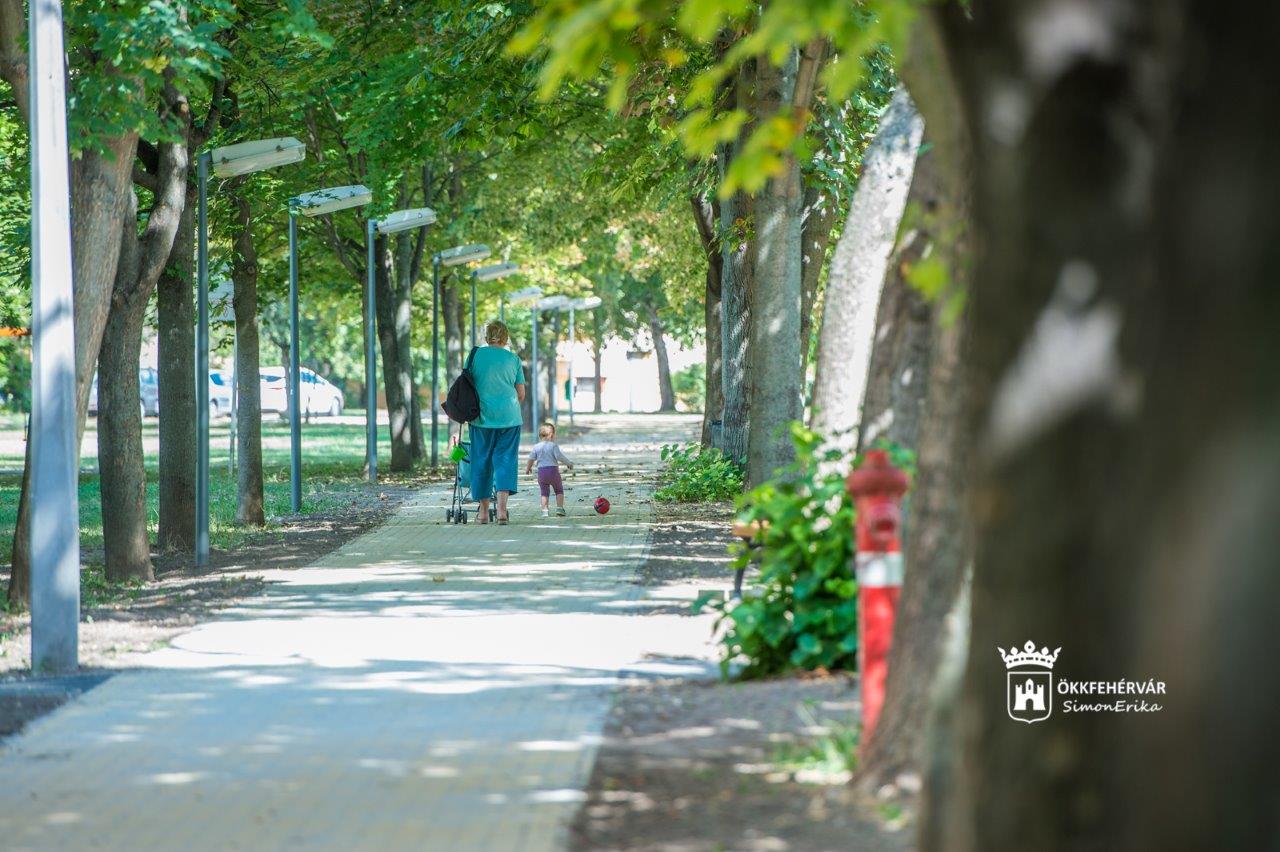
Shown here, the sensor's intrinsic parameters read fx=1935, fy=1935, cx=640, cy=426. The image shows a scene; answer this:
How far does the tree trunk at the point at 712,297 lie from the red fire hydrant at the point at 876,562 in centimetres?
1733

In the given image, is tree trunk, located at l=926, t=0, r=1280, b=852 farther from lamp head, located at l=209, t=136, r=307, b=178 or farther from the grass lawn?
the grass lawn

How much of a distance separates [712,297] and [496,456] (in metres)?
11.0

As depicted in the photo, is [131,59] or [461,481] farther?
[461,481]

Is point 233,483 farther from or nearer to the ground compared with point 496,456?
nearer to the ground

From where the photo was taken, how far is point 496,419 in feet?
59.5

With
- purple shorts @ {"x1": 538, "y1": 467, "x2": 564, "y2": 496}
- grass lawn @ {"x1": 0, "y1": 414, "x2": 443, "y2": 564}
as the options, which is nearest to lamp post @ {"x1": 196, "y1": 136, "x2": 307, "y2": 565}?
grass lawn @ {"x1": 0, "y1": 414, "x2": 443, "y2": 564}

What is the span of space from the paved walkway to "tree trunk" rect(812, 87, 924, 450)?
169 cm

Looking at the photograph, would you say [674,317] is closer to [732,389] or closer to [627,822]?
[732,389]

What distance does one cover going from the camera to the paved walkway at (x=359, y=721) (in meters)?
5.95

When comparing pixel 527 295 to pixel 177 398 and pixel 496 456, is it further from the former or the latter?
pixel 177 398

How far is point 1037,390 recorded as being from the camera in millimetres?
3389

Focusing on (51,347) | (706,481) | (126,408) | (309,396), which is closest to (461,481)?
(706,481)

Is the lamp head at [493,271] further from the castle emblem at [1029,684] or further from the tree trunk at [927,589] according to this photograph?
the castle emblem at [1029,684]

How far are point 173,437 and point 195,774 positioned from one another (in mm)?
10193
